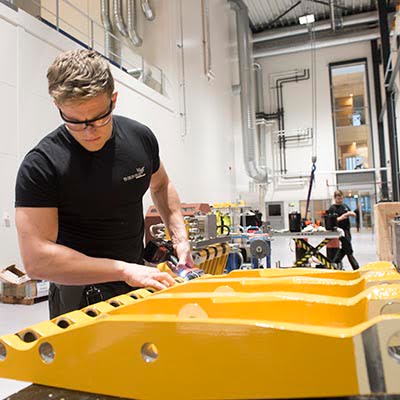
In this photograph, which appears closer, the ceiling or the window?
the ceiling

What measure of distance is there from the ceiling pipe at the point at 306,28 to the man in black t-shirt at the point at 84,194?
1155 cm

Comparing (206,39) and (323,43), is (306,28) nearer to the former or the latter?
(323,43)

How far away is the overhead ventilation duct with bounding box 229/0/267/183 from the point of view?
10703 millimetres

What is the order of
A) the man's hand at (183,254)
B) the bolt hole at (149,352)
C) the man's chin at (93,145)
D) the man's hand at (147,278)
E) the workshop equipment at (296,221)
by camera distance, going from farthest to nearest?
the workshop equipment at (296,221) < the man's hand at (183,254) < the man's chin at (93,145) < the man's hand at (147,278) < the bolt hole at (149,352)

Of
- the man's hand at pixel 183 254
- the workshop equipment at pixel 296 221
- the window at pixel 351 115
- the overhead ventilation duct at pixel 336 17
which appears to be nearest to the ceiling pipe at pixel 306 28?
the overhead ventilation duct at pixel 336 17

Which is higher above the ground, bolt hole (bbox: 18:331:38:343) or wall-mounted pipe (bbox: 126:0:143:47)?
wall-mounted pipe (bbox: 126:0:143:47)

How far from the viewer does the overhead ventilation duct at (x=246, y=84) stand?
10703 mm

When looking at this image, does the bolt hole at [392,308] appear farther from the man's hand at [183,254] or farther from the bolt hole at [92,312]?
the man's hand at [183,254]

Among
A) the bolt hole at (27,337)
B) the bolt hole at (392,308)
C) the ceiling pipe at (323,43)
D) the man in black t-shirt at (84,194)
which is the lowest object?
the bolt hole at (27,337)

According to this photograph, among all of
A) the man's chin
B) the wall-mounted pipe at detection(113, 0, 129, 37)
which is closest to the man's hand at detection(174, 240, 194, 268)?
the man's chin

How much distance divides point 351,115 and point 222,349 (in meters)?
13.2

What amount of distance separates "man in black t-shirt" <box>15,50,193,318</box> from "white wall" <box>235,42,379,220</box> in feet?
35.2

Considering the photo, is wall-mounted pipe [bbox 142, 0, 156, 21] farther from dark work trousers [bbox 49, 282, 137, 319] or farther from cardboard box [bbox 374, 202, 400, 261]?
dark work trousers [bbox 49, 282, 137, 319]

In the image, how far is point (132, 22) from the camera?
6.75 meters
